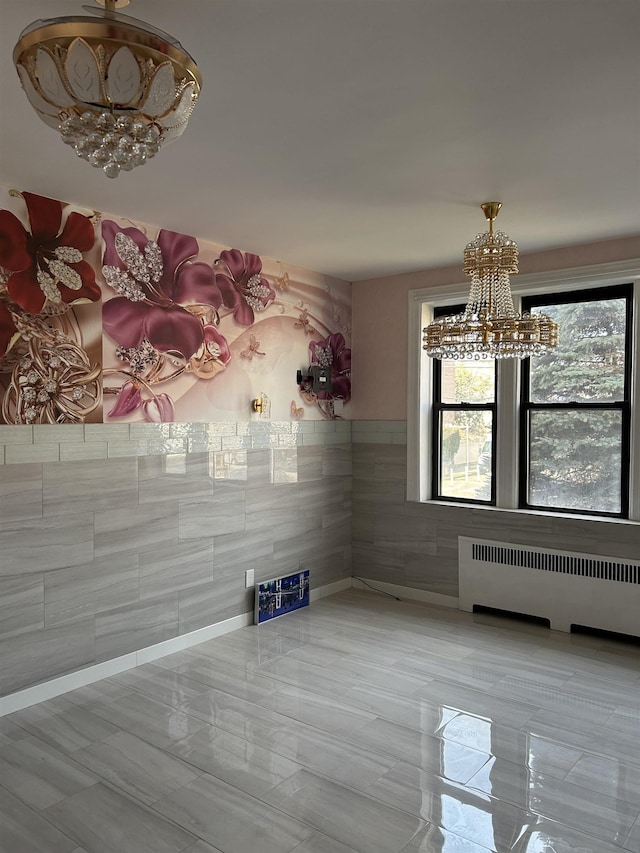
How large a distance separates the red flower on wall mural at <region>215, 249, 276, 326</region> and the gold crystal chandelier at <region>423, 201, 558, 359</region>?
1554mm

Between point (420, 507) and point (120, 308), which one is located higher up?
point (120, 308)

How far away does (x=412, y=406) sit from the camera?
516 cm

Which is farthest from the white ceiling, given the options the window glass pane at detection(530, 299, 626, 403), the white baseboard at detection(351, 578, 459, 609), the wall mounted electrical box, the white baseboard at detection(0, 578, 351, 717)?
the white baseboard at detection(351, 578, 459, 609)

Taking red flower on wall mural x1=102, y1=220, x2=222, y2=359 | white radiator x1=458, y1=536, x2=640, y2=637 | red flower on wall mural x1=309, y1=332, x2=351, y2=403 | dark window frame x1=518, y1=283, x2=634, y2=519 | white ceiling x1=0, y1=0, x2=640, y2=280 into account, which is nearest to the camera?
white ceiling x1=0, y1=0, x2=640, y2=280

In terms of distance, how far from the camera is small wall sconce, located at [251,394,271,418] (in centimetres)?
458

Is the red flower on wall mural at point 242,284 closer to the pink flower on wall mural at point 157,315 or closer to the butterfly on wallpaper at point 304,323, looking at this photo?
the pink flower on wall mural at point 157,315

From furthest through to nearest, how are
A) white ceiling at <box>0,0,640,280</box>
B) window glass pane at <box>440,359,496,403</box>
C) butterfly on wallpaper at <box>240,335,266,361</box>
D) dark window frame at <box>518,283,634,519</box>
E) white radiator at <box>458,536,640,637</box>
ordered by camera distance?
window glass pane at <box>440,359,496,403</box> → butterfly on wallpaper at <box>240,335,266,361</box> → dark window frame at <box>518,283,634,519</box> → white radiator at <box>458,536,640,637</box> → white ceiling at <box>0,0,640,280</box>

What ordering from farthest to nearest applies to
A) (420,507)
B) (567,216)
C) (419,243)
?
(420,507) < (419,243) < (567,216)

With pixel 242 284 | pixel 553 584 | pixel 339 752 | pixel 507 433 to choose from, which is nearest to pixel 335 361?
pixel 242 284

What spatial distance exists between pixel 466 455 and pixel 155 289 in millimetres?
2614

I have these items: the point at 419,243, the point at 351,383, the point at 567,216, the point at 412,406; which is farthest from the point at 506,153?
the point at 351,383

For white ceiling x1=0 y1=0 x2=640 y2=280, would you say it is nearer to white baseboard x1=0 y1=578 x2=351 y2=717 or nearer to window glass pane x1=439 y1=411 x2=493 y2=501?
window glass pane x1=439 y1=411 x2=493 y2=501

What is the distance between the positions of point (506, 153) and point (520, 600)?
3079 millimetres

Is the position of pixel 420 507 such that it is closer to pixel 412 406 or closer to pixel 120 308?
pixel 412 406
